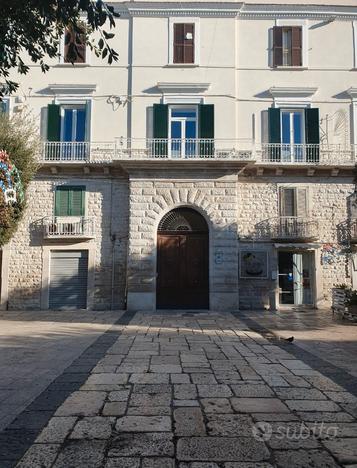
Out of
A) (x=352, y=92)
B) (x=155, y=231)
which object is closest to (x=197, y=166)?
(x=155, y=231)

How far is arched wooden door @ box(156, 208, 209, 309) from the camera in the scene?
15875mm

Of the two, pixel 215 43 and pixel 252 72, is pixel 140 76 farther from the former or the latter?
pixel 252 72

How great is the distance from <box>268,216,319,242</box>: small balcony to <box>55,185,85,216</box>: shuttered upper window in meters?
7.60

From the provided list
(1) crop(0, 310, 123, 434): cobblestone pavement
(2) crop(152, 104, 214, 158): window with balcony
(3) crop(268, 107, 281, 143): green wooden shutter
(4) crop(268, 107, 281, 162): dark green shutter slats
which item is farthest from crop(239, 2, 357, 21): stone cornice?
(1) crop(0, 310, 123, 434): cobblestone pavement

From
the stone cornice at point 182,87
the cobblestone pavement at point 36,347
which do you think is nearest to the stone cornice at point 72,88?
the stone cornice at point 182,87

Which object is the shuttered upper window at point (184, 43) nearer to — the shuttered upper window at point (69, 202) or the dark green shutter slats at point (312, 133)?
the dark green shutter slats at point (312, 133)

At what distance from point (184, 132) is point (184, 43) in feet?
12.4

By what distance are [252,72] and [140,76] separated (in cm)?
465


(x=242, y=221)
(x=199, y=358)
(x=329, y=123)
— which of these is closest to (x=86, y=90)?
(x=242, y=221)

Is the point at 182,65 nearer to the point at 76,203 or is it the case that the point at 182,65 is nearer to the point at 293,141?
the point at 293,141

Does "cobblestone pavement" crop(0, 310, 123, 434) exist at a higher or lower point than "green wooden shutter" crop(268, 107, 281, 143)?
lower

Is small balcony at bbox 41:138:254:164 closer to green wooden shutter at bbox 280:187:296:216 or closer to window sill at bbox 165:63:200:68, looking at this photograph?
green wooden shutter at bbox 280:187:296:216

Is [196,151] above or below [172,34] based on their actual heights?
below

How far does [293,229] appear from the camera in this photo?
16.5 meters
